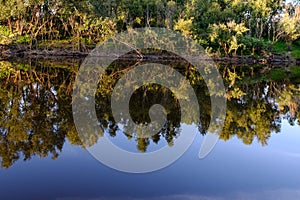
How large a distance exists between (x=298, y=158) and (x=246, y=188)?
4032mm

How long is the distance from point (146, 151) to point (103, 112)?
17.1 feet

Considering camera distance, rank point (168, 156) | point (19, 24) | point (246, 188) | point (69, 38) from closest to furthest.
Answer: point (246, 188) < point (168, 156) < point (19, 24) < point (69, 38)

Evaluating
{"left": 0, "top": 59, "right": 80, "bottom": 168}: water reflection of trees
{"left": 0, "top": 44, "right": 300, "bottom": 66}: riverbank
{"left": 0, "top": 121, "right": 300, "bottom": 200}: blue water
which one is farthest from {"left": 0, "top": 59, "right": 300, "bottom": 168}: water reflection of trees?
{"left": 0, "top": 44, "right": 300, "bottom": 66}: riverbank

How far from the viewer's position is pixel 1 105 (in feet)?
57.2

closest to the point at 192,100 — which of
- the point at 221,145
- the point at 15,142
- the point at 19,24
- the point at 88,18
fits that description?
the point at 221,145

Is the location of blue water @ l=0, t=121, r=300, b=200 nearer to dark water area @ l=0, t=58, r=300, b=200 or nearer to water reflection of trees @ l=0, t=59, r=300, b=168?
dark water area @ l=0, t=58, r=300, b=200

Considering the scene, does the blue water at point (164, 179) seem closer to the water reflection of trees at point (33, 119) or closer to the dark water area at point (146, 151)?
the dark water area at point (146, 151)

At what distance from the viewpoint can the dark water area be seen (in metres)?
9.38

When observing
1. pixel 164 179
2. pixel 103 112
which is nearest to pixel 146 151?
pixel 164 179

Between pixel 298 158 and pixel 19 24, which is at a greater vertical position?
pixel 19 24

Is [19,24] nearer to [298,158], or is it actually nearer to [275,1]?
[275,1]

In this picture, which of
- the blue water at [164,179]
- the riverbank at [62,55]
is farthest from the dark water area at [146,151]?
the riverbank at [62,55]

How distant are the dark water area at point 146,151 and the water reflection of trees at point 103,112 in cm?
4

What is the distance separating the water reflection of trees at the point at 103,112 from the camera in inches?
499
